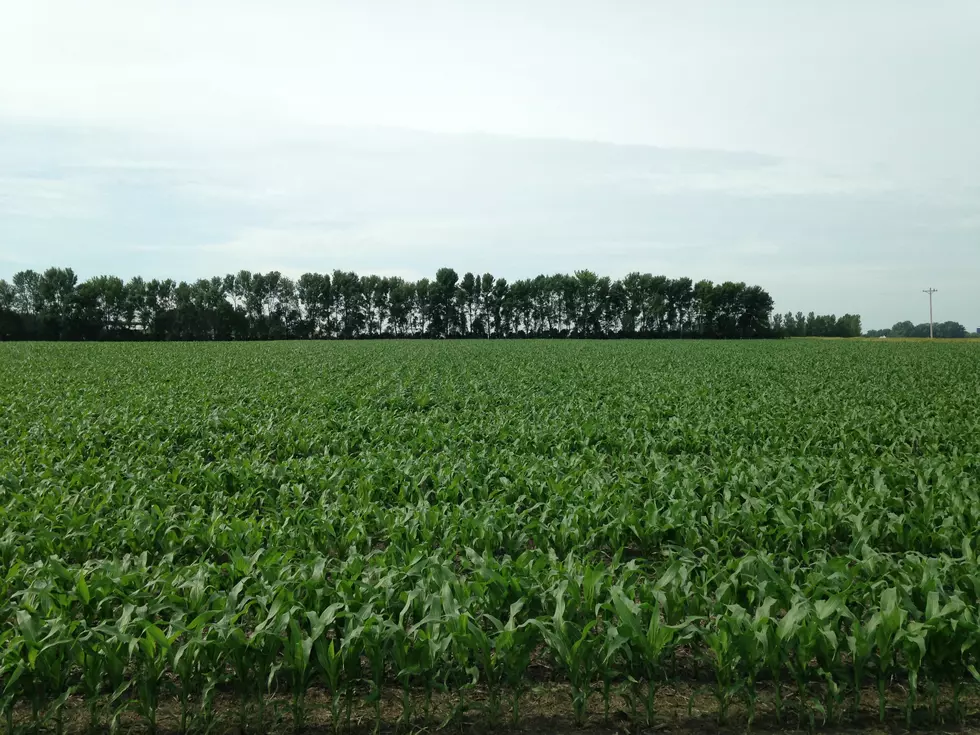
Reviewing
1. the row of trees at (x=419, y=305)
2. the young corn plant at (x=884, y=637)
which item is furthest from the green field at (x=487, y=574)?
the row of trees at (x=419, y=305)

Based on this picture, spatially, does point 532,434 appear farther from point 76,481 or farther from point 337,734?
point 337,734

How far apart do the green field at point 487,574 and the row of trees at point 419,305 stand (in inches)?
3385

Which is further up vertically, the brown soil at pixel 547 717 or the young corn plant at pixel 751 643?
the young corn plant at pixel 751 643

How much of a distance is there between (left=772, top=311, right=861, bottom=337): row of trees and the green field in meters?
107

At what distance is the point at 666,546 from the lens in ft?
17.9

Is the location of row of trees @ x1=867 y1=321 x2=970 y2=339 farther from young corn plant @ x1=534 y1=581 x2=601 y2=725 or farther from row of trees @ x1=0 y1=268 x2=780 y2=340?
young corn plant @ x1=534 y1=581 x2=601 y2=725

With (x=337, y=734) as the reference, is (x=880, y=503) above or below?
above

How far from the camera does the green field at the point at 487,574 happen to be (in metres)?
3.57

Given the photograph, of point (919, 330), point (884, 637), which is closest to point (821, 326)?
point (919, 330)

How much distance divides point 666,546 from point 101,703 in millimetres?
4265

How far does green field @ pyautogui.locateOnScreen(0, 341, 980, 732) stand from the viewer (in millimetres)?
3574

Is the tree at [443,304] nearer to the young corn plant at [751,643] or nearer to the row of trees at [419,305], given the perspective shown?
the row of trees at [419,305]

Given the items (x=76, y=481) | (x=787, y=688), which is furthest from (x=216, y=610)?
(x=76, y=481)

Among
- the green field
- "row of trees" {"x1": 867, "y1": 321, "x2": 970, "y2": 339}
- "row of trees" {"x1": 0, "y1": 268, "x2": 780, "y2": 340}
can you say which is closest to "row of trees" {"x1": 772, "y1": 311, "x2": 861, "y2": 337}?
"row of trees" {"x1": 0, "y1": 268, "x2": 780, "y2": 340}
